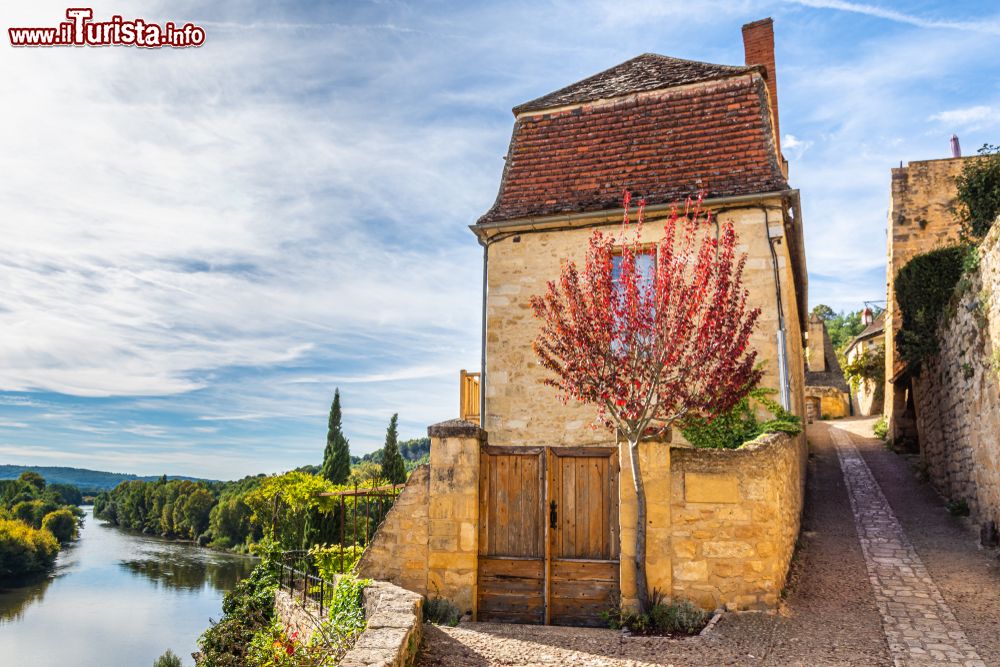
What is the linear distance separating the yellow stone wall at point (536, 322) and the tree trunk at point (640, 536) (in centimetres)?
279

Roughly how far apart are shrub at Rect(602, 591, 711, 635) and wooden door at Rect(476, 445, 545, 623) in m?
0.79

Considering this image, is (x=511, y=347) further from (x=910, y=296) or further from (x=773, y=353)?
(x=910, y=296)

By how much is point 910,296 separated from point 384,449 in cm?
2581

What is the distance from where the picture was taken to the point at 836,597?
20.3ft

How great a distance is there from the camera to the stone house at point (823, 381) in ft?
98.4

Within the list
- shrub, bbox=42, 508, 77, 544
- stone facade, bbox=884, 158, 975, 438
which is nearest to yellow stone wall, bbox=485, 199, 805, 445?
stone facade, bbox=884, 158, 975, 438

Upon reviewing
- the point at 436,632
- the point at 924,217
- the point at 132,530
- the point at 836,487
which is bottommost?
the point at 132,530

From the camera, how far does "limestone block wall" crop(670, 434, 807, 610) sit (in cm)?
564

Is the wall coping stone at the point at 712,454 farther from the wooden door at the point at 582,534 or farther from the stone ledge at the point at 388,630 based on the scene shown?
the stone ledge at the point at 388,630

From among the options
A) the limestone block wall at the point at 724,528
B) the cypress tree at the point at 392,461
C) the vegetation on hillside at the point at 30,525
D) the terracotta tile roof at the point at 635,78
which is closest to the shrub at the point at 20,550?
the vegetation on hillside at the point at 30,525

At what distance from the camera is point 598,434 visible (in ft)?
29.4

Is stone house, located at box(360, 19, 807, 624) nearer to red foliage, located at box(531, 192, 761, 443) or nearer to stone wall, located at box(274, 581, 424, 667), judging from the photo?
red foliage, located at box(531, 192, 761, 443)

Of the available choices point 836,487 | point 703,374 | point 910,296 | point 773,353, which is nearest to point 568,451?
point 703,374

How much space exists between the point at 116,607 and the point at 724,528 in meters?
66.4
